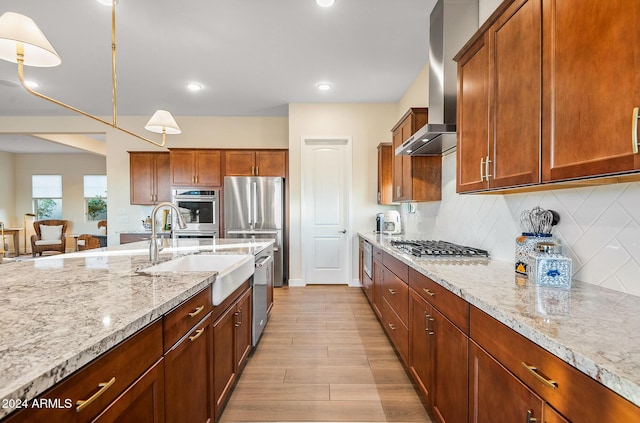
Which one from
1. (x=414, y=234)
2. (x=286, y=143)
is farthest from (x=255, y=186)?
(x=414, y=234)

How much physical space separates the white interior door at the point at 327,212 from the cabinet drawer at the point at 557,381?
3.70m

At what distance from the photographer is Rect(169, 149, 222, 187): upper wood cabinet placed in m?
4.77

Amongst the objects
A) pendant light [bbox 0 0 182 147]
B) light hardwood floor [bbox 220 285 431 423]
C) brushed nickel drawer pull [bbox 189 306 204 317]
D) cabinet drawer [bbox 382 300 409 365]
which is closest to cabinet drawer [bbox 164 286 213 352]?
brushed nickel drawer pull [bbox 189 306 204 317]

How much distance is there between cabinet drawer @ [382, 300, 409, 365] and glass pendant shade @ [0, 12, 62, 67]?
264 centimetres

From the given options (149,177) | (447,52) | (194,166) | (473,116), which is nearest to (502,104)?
(473,116)

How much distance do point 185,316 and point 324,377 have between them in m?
1.35

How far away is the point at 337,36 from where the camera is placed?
9.43 ft

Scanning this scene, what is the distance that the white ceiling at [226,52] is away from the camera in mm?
2504

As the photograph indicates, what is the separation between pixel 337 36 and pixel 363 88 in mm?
1301

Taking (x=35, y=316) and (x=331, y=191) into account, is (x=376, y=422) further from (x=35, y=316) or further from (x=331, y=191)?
(x=331, y=191)

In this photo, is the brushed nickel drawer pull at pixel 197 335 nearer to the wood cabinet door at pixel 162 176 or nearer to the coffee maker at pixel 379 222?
the coffee maker at pixel 379 222

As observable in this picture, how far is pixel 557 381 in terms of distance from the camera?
30.0 inches

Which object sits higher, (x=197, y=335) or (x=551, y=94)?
(x=551, y=94)

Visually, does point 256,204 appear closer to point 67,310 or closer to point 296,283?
point 296,283
